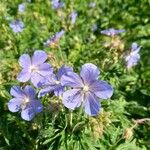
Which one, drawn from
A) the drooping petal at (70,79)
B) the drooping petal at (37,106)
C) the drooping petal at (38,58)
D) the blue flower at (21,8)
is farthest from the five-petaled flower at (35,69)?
the blue flower at (21,8)

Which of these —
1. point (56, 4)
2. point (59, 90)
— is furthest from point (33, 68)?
point (56, 4)

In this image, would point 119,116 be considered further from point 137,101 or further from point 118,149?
point 137,101

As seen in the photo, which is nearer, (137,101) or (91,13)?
(137,101)

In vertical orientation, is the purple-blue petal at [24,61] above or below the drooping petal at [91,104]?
above

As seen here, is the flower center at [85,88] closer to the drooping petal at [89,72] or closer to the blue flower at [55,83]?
the drooping petal at [89,72]

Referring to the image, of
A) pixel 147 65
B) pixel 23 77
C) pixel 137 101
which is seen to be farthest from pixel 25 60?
pixel 147 65

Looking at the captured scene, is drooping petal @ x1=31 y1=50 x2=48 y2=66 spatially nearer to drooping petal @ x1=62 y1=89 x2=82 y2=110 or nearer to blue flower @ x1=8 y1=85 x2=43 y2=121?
blue flower @ x1=8 y1=85 x2=43 y2=121
